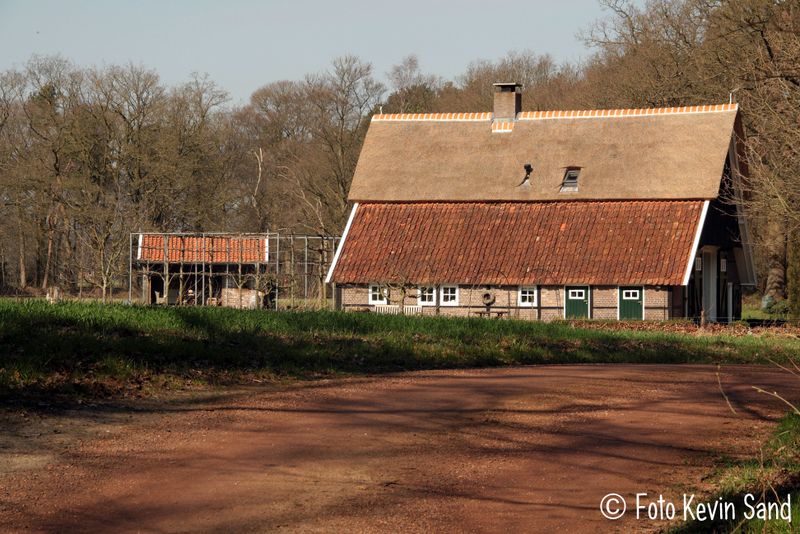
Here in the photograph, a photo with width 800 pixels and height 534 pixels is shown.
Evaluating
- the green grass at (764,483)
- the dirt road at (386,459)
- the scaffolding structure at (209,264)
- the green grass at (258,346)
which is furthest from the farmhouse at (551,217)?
the green grass at (764,483)

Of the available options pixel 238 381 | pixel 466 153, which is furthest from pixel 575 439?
pixel 466 153

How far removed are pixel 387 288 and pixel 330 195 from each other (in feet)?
94.0

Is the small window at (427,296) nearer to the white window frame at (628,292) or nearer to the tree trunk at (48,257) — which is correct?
the white window frame at (628,292)

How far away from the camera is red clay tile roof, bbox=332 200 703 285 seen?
40.4 m

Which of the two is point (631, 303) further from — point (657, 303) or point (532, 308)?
point (532, 308)

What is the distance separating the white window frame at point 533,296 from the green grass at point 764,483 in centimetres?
2990

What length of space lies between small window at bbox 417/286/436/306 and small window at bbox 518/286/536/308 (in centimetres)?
325

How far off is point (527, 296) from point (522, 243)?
2.06 metres

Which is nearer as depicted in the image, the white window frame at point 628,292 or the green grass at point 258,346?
the green grass at point 258,346

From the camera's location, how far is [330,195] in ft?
221

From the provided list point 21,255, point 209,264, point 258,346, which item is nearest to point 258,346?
point 258,346

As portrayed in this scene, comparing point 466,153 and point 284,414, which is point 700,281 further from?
point 284,414

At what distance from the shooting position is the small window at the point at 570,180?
144 feet

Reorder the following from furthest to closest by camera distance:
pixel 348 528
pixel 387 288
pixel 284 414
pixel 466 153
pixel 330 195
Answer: pixel 330 195 → pixel 466 153 → pixel 387 288 → pixel 284 414 → pixel 348 528
